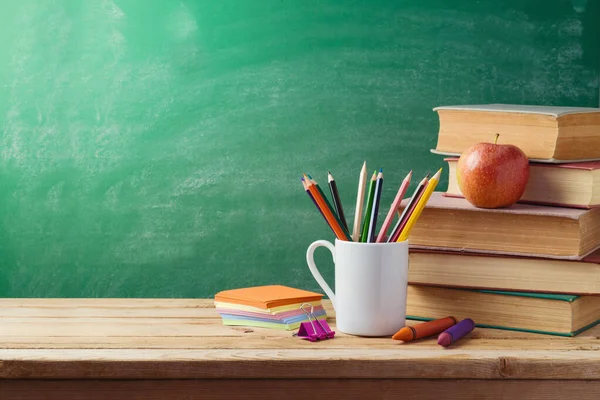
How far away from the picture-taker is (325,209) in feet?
4.00

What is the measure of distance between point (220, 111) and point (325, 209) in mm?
636

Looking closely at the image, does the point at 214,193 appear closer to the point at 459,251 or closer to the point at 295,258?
the point at 295,258

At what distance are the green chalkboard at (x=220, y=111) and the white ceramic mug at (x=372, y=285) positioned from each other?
0.61 meters

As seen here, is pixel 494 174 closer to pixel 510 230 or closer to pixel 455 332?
pixel 510 230

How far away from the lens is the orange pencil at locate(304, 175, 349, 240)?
1.21 m

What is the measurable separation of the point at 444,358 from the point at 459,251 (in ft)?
0.63

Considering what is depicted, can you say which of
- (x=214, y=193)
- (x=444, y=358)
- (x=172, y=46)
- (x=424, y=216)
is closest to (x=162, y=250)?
(x=214, y=193)

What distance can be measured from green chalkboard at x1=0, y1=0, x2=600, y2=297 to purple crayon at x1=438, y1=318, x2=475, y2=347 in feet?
2.10

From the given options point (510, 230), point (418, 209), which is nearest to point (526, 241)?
point (510, 230)

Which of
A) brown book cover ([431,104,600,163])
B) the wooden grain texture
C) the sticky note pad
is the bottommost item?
the wooden grain texture

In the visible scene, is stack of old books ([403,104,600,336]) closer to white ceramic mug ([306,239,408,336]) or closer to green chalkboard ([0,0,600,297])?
white ceramic mug ([306,239,408,336])

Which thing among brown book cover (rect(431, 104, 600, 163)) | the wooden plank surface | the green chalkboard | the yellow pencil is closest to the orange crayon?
the wooden plank surface

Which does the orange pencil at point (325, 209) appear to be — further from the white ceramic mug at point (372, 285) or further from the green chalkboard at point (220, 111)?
the green chalkboard at point (220, 111)

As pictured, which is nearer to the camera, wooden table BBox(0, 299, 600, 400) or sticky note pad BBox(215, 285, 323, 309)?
wooden table BBox(0, 299, 600, 400)
